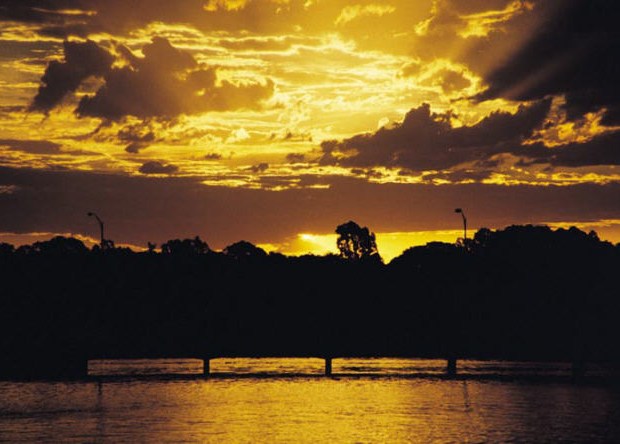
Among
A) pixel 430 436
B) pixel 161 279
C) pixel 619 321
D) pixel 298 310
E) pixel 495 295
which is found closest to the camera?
pixel 430 436

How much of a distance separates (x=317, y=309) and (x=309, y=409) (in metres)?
74.5

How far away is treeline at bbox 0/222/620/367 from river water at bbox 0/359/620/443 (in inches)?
301

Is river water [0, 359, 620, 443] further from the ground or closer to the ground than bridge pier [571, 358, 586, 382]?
closer to the ground

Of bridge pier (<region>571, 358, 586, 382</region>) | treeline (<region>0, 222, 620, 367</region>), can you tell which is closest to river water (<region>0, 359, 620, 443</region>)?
bridge pier (<region>571, 358, 586, 382</region>)

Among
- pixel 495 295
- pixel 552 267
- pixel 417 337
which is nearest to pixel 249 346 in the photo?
pixel 417 337

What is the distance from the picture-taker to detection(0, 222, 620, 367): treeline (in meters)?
114

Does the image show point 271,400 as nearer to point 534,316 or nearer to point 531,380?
point 531,380

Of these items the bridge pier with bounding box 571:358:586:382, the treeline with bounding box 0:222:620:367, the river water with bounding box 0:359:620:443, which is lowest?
the river water with bounding box 0:359:620:443

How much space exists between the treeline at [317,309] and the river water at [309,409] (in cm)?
765

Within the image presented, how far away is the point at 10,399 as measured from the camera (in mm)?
78125

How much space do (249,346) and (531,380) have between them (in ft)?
114

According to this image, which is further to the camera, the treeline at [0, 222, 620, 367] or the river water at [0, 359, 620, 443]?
the treeline at [0, 222, 620, 367]

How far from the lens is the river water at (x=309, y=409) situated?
5478cm

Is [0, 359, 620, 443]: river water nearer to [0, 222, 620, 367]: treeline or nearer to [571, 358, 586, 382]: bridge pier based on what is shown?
[571, 358, 586, 382]: bridge pier
